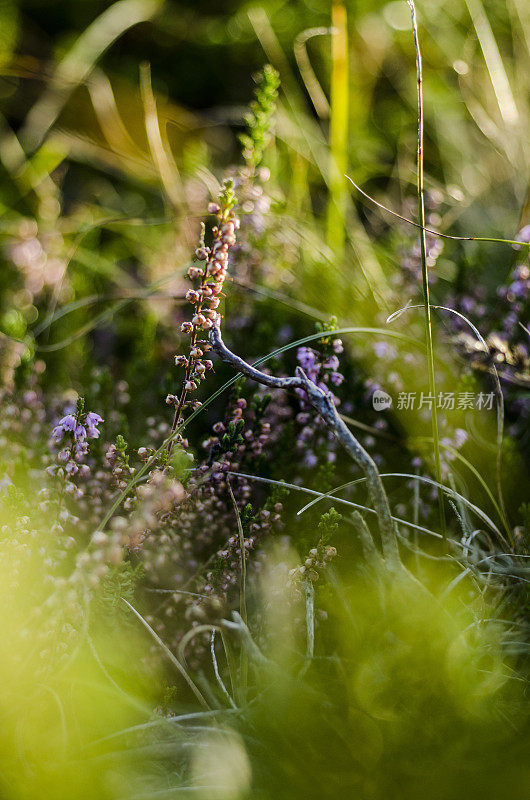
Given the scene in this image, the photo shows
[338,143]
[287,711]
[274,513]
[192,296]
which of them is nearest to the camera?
[287,711]

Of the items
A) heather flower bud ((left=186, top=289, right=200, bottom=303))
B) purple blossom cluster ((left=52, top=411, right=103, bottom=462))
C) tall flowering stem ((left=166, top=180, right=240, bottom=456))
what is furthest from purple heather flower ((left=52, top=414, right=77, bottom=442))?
heather flower bud ((left=186, top=289, right=200, bottom=303))

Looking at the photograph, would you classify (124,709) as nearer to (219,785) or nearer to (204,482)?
(219,785)

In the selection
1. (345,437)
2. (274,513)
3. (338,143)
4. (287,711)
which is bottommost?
(287,711)

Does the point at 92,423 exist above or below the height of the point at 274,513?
above

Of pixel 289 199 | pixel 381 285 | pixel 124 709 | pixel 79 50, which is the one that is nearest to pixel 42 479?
pixel 124 709

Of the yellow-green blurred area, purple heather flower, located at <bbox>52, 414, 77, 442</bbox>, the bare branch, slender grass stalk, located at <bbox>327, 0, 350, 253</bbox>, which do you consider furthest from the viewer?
slender grass stalk, located at <bbox>327, 0, 350, 253</bbox>

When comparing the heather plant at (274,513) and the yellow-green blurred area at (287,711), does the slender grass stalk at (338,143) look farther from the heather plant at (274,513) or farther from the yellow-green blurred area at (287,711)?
the yellow-green blurred area at (287,711)

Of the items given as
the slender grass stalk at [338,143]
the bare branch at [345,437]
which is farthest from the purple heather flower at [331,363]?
the slender grass stalk at [338,143]

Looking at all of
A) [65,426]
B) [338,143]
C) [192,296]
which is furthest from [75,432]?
[338,143]

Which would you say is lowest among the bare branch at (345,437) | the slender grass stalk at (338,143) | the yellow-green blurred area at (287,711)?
the yellow-green blurred area at (287,711)

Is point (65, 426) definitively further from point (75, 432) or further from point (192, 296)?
point (192, 296)

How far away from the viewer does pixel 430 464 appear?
118 cm

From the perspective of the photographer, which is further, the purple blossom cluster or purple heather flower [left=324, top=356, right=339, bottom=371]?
purple heather flower [left=324, top=356, right=339, bottom=371]

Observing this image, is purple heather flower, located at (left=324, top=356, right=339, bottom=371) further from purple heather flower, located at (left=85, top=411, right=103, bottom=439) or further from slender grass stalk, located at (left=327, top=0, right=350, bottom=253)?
slender grass stalk, located at (left=327, top=0, right=350, bottom=253)
